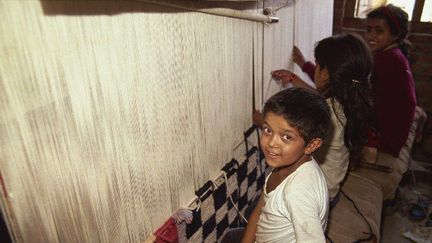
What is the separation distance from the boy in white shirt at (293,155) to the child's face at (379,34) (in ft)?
5.47

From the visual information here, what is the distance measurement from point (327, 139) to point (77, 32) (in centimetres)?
133

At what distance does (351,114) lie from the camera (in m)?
1.69

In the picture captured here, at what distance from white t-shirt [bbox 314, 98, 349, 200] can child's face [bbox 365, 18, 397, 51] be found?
1.16 metres

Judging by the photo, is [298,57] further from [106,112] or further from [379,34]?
[106,112]

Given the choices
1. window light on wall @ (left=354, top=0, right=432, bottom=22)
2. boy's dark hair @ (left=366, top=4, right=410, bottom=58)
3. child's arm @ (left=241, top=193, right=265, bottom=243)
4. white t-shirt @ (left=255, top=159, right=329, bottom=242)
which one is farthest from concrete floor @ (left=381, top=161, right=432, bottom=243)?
white t-shirt @ (left=255, top=159, right=329, bottom=242)

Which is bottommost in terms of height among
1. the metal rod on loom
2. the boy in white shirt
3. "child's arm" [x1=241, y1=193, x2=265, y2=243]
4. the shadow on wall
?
"child's arm" [x1=241, y1=193, x2=265, y2=243]

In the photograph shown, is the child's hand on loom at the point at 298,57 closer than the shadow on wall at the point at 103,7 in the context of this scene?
No

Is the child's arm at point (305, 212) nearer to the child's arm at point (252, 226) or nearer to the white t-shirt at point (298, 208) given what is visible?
the white t-shirt at point (298, 208)

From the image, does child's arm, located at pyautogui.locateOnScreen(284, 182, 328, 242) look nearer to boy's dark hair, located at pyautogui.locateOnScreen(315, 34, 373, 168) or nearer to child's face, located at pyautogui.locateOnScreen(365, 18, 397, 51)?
boy's dark hair, located at pyautogui.locateOnScreen(315, 34, 373, 168)

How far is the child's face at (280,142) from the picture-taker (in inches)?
45.8

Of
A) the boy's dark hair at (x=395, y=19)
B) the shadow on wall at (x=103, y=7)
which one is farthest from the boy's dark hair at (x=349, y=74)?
the boy's dark hair at (x=395, y=19)

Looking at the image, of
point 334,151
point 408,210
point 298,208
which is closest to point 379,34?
point 334,151

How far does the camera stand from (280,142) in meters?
1.19

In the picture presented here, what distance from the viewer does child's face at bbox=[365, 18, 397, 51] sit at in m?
2.49
